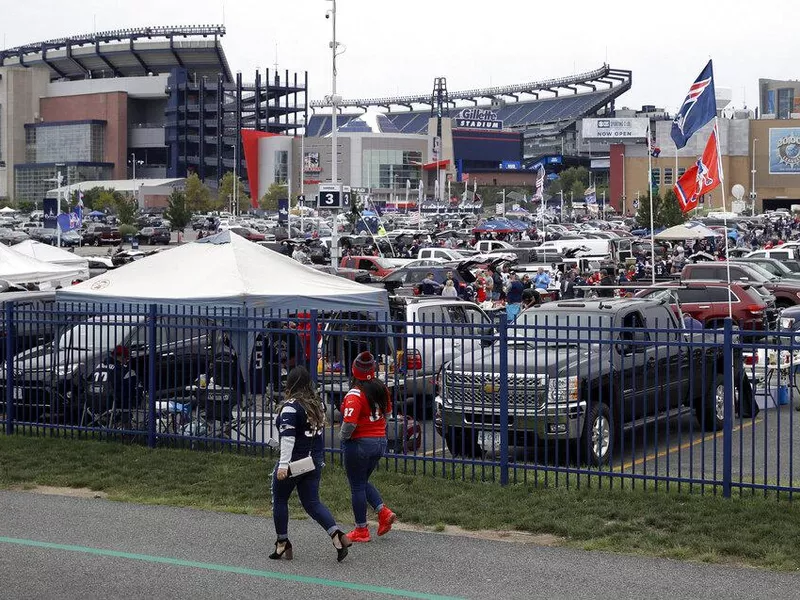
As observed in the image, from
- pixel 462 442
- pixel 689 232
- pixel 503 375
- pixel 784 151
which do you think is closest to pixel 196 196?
pixel 784 151

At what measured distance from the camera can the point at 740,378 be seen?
400 inches

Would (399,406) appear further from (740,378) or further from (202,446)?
(740,378)

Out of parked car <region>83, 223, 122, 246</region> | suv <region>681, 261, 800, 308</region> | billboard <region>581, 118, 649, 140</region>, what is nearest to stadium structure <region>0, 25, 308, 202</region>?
billboard <region>581, 118, 649, 140</region>

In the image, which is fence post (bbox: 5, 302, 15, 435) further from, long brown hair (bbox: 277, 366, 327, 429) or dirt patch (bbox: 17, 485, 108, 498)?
long brown hair (bbox: 277, 366, 327, 429)

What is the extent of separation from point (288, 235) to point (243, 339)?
61151 millimetres

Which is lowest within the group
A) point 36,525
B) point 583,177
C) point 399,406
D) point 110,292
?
point 36,525

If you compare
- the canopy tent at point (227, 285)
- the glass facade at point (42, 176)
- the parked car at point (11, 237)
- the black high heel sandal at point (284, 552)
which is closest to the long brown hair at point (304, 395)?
the black high heel sandal at point (284, 552)

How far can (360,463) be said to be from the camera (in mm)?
9172

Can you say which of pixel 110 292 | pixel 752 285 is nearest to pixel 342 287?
pixel 110 292

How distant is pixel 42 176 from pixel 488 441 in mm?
156681

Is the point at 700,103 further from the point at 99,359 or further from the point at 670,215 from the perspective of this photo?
the point at 670,215

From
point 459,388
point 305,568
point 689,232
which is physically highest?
point 689,232

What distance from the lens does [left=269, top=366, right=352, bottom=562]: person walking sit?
861 centimetres

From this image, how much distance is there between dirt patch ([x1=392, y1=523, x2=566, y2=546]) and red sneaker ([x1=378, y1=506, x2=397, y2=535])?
1.56 feet
